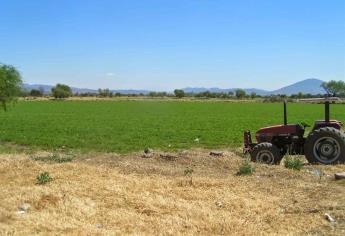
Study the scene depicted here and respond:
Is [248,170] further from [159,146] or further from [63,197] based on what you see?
[159,146]

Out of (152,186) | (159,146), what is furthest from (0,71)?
(152,186)

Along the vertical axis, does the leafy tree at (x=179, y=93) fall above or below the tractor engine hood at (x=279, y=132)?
above

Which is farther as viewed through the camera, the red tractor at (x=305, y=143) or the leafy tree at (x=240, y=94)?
the leafy tree at (x=240, y=94)

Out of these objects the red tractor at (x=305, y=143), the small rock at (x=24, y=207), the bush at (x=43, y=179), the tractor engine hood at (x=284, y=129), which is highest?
the tractor engine hood at (x=284, y=129)

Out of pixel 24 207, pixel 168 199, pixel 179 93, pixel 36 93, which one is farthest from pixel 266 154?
pixel 36 93

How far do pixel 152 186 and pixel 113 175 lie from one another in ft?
4.57

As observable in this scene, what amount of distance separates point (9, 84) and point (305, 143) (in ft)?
46.1

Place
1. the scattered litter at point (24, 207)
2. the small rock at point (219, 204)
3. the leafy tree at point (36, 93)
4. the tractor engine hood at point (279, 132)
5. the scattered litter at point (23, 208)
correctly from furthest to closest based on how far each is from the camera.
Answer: the leafy tree at point (36, 93)
the tractor engine hood at point (279, 132)
the small rock at point (219, 204)
the scattered litter at point (24, 207)
the scattered litter at point (23, 208)

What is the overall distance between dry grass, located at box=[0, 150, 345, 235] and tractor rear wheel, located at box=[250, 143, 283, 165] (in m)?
1.46

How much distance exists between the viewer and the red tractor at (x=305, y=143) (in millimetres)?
12641

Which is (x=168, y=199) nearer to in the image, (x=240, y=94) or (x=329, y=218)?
(x=329, y=218)

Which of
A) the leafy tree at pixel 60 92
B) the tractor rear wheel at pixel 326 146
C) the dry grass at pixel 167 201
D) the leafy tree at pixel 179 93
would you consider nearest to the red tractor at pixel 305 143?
the tractor rear wheel at pixel 326 146

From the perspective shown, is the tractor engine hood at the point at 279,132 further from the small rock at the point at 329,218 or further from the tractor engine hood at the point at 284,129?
the small rock at the point at 329,218

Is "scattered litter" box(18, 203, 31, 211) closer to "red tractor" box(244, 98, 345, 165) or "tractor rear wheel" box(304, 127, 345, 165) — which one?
"red tractor" box(244, 98, 345, 165)
